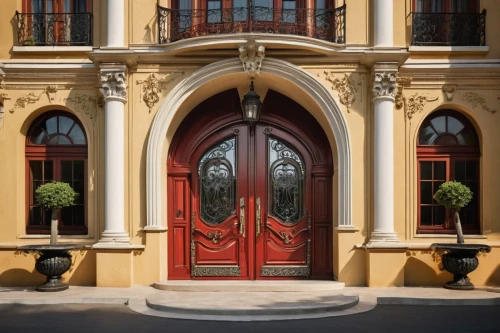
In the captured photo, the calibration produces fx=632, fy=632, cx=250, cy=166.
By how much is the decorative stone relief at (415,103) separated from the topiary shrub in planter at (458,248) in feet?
4.93

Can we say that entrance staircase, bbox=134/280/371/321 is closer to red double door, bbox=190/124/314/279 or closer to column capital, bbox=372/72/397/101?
red double door, bbox=190/124/314/279

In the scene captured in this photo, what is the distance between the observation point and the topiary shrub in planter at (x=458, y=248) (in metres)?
10.8

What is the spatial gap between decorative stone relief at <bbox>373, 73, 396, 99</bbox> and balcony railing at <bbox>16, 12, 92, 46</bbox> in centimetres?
537

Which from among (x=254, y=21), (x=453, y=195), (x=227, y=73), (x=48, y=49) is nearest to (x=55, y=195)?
(x=48, y=49)

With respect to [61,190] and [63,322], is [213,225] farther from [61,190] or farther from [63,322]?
[63,322]

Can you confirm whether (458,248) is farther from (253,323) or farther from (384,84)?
(253,323)

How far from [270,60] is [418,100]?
2.85 m

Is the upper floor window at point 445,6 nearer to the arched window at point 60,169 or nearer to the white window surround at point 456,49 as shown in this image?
the white window surround at point 456,49

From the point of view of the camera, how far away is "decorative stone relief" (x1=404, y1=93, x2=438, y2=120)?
11.7 meters

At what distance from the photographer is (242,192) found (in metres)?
12.2

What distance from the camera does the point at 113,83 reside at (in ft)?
37.5

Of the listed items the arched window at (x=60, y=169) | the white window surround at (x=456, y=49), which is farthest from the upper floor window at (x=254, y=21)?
the arched window at (x=60, y=169)

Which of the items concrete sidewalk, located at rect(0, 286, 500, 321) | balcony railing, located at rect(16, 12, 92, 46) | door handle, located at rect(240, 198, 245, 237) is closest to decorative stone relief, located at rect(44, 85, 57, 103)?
balcony railing, located at rect(16, 12, 92, 46)

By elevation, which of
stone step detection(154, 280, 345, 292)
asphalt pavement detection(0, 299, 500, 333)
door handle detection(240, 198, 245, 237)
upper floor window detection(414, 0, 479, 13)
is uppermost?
upper floor window detection(414, 0, 479, 13)
